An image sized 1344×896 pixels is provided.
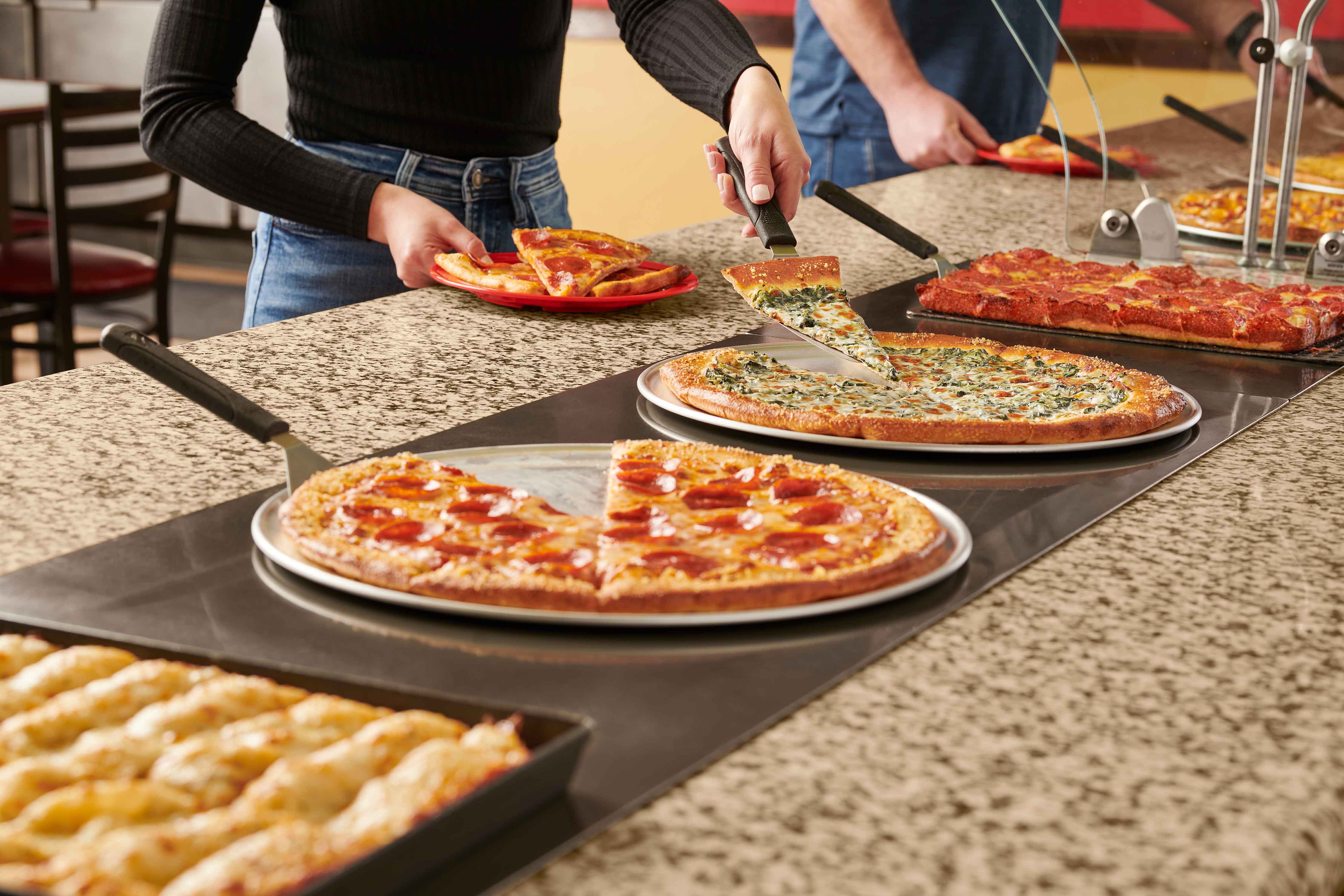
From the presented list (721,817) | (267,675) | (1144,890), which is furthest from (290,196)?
(1144,890)

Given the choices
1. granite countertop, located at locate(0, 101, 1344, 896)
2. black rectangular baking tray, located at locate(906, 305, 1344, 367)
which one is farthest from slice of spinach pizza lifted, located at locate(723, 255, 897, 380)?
black rectangular baking tray, located at locate(906, 305, 1344, 367)

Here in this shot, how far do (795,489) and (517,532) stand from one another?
0.21 m

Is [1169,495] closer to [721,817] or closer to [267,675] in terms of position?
[721,817]

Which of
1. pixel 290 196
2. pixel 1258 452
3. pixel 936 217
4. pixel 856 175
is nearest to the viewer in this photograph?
pixel 1258 452

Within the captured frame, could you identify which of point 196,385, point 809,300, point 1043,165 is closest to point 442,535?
point 196,385

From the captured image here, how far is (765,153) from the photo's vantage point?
168 cm

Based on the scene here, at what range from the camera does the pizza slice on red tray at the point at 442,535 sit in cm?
79

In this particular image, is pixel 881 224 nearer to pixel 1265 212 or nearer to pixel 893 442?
pixel 893 442

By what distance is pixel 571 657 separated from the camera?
2.50 ft

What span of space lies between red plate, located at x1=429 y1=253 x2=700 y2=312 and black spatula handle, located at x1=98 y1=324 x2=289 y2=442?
62cm

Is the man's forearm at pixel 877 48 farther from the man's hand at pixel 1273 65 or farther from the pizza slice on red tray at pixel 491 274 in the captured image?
the pizza slice on red tray at pixel 491 274

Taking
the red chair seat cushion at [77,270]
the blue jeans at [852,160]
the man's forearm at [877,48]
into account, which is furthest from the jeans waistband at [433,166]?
the red chair seat cushion at [77,270]

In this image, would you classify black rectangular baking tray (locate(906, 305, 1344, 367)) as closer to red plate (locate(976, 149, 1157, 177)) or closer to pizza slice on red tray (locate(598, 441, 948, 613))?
pizza slice on red tray (locate(598, 441, 948, 613))

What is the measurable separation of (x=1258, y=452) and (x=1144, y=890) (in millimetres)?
→ 736
